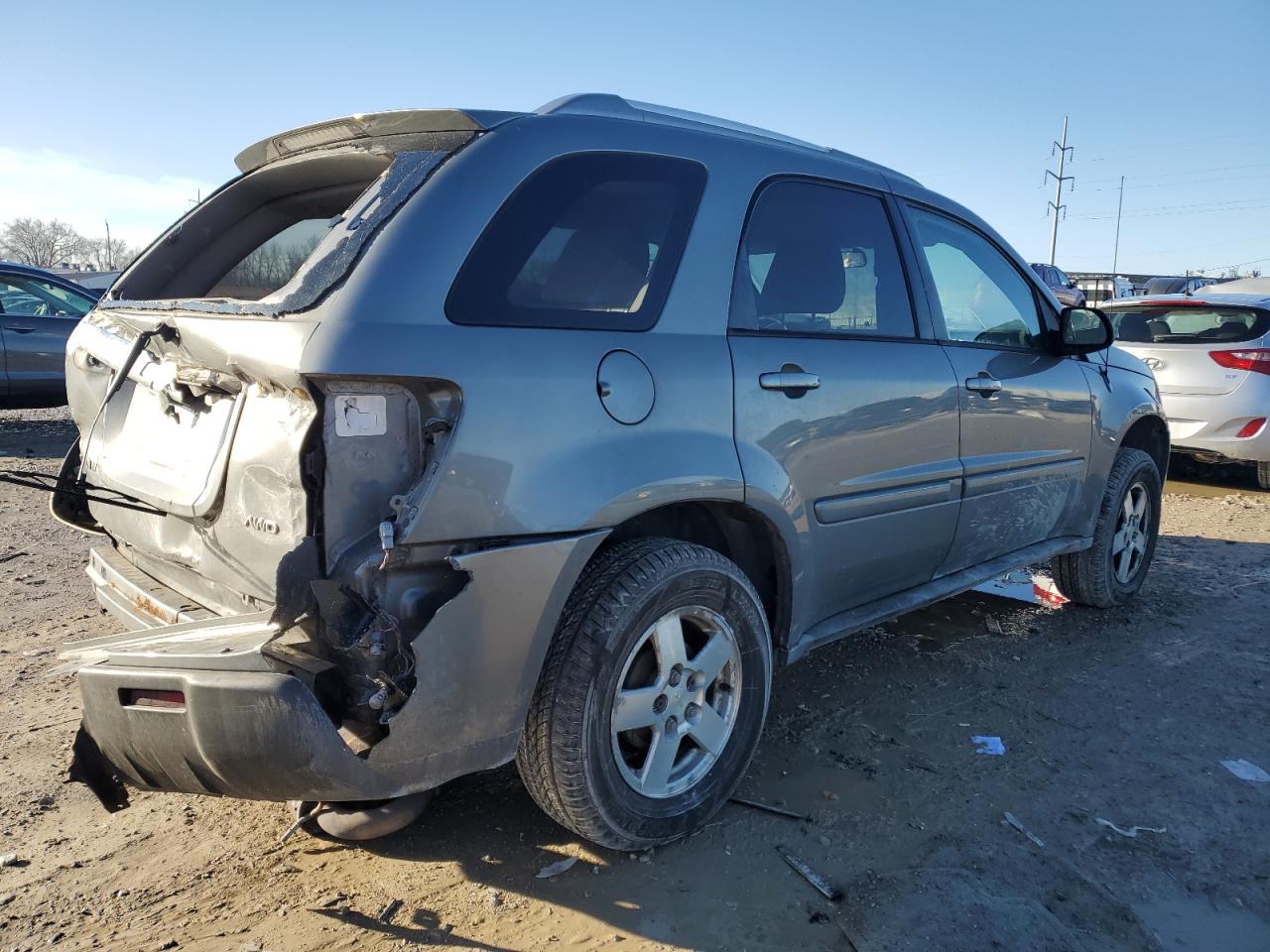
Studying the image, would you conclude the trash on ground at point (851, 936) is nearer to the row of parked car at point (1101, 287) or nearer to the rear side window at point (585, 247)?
the rear side window at point (585, 247)

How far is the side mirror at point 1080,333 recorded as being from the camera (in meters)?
4.16

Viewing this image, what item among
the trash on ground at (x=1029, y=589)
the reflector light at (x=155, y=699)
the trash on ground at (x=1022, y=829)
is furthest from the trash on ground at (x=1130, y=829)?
the reflector light at (x=155, y=699)

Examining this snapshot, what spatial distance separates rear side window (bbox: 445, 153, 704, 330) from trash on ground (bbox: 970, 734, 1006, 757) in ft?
6.44

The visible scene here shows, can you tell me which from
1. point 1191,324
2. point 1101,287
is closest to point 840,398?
point 1191,324

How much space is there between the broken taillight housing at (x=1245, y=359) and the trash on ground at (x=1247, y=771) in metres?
5.72

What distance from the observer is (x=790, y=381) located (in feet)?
9.23

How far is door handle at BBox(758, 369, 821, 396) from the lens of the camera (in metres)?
2.75

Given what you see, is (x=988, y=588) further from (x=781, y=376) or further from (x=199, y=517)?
(x=199, y=517)

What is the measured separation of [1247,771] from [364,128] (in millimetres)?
3521

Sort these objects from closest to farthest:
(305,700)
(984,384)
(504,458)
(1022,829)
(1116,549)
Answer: (305,700)
(504,458)
(1022,829)
(984,384)
(1116,549)

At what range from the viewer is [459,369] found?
6.84 ft

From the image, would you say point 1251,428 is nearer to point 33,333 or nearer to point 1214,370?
point 1214,370

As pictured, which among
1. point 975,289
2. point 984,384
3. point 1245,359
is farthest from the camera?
point 1245,359

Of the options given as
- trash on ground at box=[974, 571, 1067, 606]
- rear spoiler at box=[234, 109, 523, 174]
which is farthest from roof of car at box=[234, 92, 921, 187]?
trash on ground at box=[974, 571, 1067, 606]
